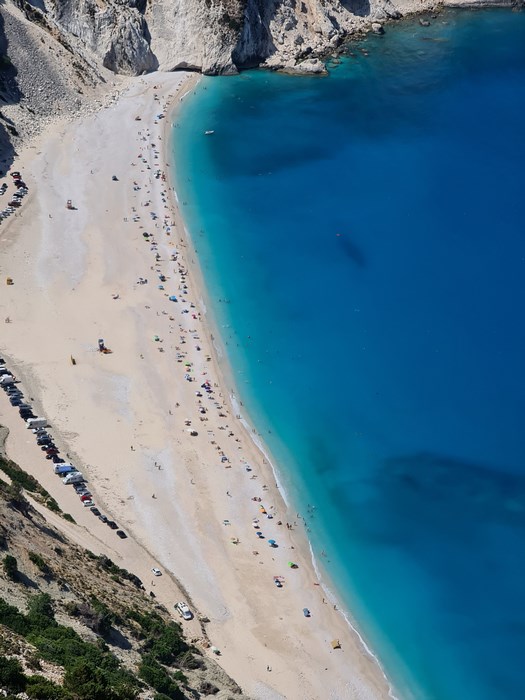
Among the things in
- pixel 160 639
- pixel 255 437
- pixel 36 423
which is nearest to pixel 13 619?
pixel 160 639

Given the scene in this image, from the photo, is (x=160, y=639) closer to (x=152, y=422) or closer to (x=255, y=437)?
(x=152, y=422)

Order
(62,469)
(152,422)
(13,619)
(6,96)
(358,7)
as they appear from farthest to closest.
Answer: (358,7), (6,96), (152,422), (62,469), (13,619)

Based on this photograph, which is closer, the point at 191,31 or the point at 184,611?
the point at 184,611

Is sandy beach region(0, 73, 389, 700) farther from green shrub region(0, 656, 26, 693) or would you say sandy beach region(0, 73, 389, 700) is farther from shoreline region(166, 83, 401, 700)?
green shrub region(0, 656, 26, 693)

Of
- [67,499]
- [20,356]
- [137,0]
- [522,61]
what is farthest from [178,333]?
[522,61]

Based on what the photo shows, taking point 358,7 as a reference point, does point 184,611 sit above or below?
below

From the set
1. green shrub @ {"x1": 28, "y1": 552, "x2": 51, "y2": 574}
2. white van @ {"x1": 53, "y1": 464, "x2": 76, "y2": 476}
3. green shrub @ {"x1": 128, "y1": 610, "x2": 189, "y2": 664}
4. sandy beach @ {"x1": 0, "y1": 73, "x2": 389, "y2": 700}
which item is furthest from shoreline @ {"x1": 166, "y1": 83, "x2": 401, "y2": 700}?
green shrub @ {"x1": 28, "y1": 552, "x2": 51, "y2": 574}

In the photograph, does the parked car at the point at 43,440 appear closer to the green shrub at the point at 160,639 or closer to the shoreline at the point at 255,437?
the shoreline at the point at 255,437

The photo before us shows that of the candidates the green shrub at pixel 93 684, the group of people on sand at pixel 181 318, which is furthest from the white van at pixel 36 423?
the green shrub at pixel 93 684
